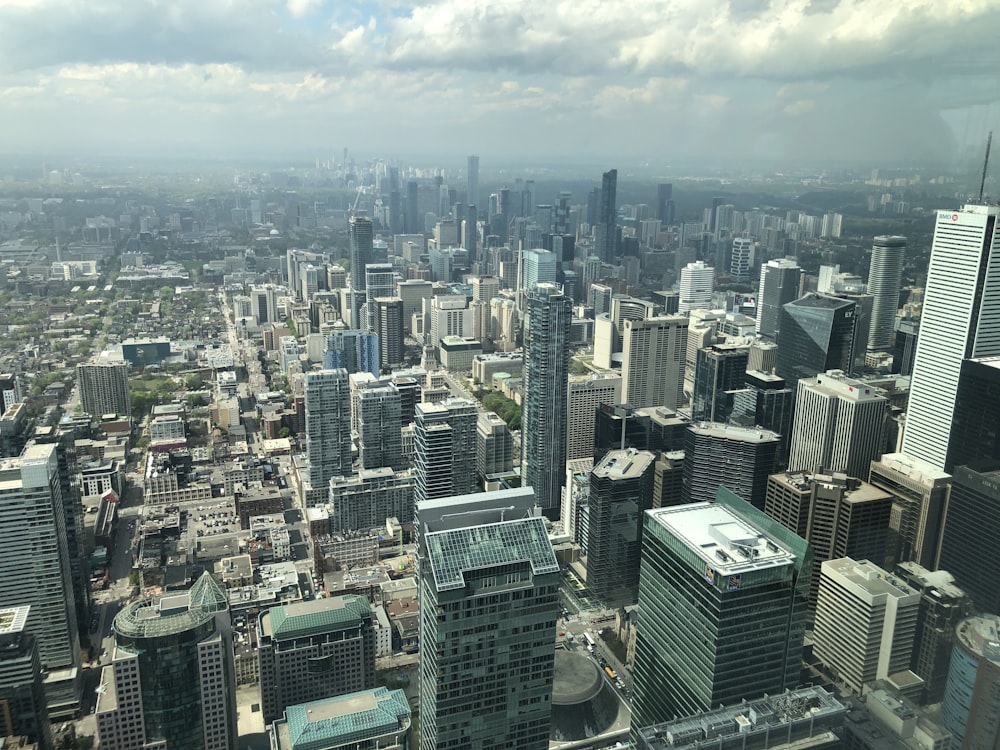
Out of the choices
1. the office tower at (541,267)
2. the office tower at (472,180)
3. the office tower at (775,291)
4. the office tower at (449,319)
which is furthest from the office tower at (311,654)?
the office tower at (541,267)

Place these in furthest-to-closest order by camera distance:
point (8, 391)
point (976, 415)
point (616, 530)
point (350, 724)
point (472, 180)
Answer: point (472, 180)
point (8, 391)
point (616, 530)
point (976, 415)
point (350, 724)

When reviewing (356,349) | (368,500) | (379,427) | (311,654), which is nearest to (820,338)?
(379,427)

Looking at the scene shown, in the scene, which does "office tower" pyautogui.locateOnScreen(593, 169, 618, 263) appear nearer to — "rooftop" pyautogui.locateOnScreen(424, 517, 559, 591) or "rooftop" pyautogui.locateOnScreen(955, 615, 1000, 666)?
"rooftop" pyautogui.locateOnScreen(955, 615, 1000, 666)

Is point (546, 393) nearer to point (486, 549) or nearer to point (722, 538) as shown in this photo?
point (722, 538)

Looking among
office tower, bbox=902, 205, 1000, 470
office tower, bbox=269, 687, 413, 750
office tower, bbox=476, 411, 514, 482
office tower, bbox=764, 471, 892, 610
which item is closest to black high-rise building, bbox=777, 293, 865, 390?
office tower, bbox=902, 205, 1000, 470

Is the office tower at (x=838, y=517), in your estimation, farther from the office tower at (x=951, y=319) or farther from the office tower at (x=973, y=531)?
the office tower at (x=951, y=319)
